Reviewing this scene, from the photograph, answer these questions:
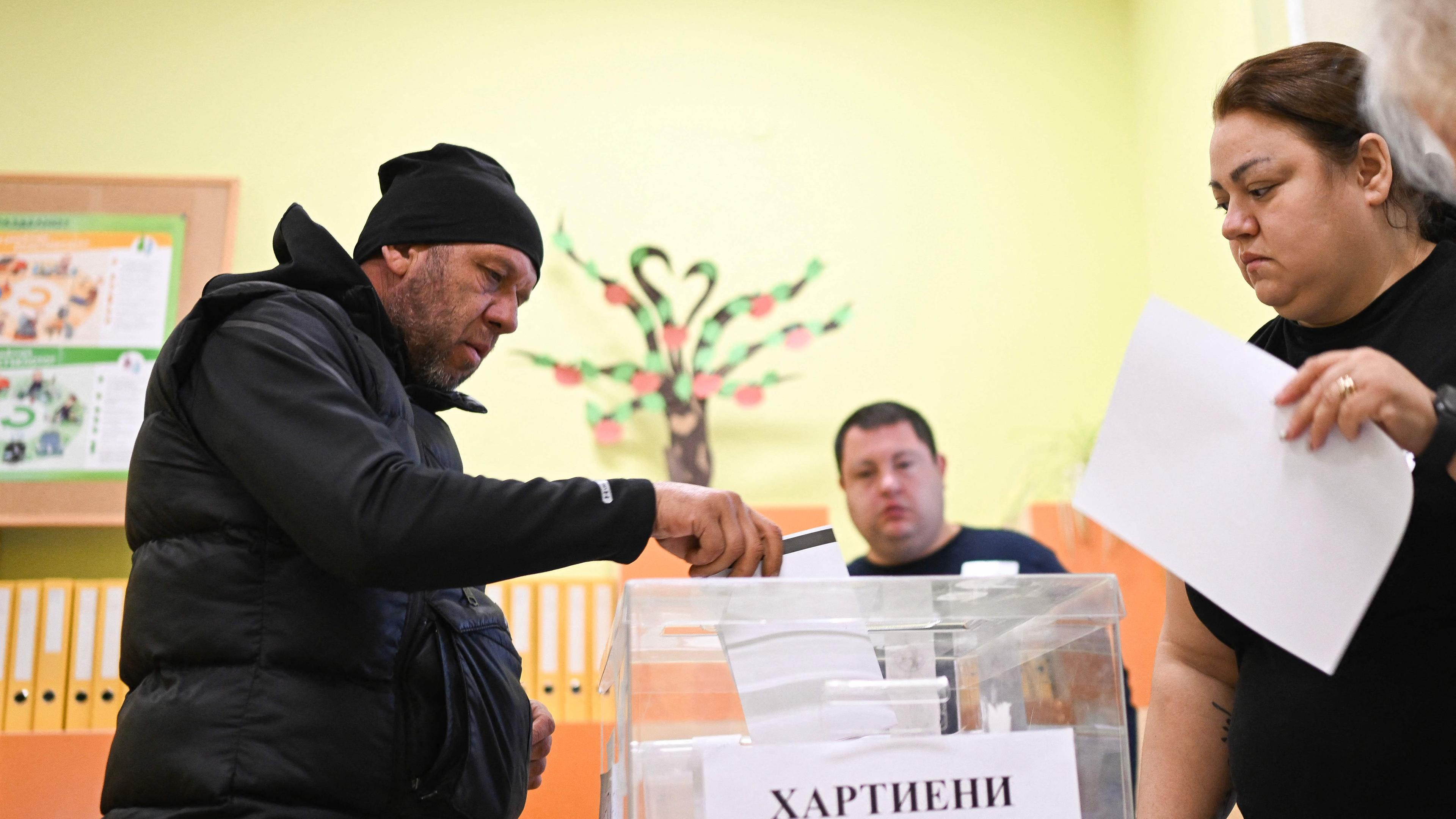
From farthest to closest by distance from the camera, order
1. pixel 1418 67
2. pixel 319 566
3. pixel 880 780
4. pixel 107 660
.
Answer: pixel 107 660 → pixel 319 566 → pixel 1418 67 → pixel 880 780

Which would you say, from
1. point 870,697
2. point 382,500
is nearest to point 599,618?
point 382,500

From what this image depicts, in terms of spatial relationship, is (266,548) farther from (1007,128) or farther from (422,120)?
(1007,128)

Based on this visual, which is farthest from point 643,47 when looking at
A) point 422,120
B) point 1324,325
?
point 1324,325

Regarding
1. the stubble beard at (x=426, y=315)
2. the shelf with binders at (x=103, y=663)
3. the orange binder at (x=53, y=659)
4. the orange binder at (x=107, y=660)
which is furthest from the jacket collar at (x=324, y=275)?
the orange binder at (x=53, y=659)

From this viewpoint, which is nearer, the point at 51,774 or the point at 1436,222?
the point at 1436,222

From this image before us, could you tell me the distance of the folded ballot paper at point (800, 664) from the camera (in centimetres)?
78

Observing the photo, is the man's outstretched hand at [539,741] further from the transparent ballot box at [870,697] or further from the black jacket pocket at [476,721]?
the transparent ballot box at [870,697]

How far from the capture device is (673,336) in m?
3.42

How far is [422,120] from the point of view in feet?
11.9

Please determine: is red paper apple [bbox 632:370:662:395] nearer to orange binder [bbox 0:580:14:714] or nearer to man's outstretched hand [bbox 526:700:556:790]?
orange binder [bbox 0:580:14:714]

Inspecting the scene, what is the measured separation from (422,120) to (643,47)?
75 centimetres

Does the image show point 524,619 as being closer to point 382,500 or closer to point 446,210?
point 446,210

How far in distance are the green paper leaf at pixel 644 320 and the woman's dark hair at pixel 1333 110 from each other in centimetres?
244

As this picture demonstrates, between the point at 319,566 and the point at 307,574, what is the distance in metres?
0.03
